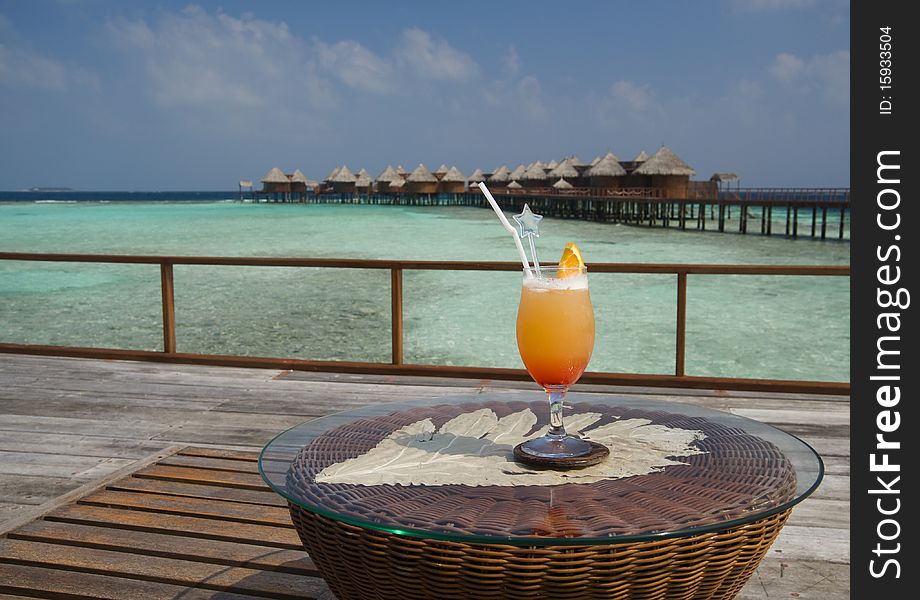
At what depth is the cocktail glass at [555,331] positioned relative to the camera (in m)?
1.18

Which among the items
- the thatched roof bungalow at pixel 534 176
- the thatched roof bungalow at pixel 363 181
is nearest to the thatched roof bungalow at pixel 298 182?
the thatched roof bungalow at pixel 363 181

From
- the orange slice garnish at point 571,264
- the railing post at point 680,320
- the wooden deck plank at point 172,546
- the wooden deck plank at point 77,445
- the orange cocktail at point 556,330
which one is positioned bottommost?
the wooden deck plank at point 77,445

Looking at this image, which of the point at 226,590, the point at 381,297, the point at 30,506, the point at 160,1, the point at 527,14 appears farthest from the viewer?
the point at 160,1

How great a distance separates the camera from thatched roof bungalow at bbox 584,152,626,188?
42.3 meters

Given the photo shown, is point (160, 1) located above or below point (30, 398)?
above

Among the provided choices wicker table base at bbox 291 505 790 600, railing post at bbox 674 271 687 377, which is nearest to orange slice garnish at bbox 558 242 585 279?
wicker table base at bbox 291 505 790 600

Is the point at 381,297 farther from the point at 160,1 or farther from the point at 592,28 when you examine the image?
the point at 160,1

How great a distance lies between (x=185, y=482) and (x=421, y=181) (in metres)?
63.9

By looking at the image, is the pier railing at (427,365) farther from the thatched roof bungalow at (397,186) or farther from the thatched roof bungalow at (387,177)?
the thatched roof bungalow at (387,177)

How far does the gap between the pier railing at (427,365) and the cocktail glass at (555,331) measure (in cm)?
246

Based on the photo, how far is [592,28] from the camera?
58906mm

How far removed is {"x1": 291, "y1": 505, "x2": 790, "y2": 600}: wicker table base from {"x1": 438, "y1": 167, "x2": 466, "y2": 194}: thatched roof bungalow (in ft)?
210
